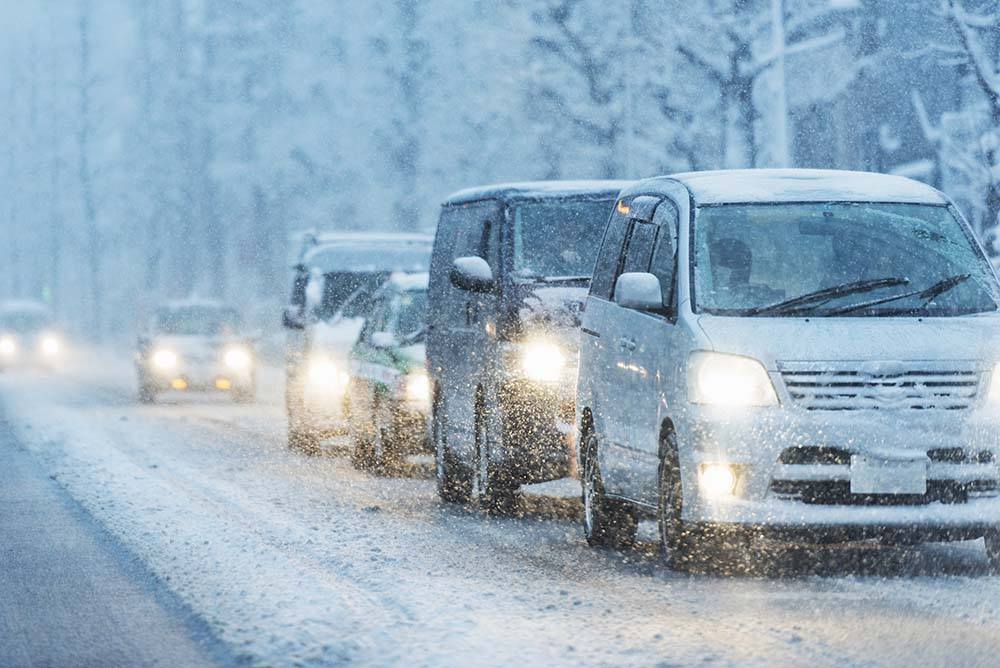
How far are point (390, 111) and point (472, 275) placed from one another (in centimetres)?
5318

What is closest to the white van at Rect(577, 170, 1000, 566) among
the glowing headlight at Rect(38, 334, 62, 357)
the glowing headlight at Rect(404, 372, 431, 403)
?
Answer: the glowing headlight at Rect(404, 372, 431, 403)

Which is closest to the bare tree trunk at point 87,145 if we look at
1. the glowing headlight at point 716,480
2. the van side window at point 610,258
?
the van side window at point 610,258

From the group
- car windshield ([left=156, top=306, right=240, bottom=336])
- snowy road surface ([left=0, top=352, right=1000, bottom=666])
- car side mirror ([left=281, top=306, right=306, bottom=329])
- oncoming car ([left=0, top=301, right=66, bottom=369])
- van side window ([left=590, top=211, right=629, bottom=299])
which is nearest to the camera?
snowy road surface ([left=0, top=352, right=1000, bottom=666])

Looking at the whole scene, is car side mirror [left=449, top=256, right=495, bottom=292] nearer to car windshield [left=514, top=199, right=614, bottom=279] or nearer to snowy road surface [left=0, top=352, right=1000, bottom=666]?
car windshield [left=514, top=199, right=614, bottom=279]

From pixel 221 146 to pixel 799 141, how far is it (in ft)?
138

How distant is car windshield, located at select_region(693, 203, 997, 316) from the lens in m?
10.7

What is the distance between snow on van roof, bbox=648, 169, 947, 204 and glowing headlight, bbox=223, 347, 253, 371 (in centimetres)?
2192

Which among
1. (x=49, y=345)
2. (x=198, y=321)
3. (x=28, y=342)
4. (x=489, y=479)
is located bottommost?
(x=49, y=345)

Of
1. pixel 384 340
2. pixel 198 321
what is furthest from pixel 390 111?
pixel 384 340

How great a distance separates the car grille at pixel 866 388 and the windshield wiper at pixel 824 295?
48 cm

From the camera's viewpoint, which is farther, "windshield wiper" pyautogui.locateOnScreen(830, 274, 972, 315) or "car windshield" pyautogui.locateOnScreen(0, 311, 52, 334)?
"car windshield" pyautogui.locateOnScreen(0, 311, 52, 334)

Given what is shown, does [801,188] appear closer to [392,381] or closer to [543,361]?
[543,361]

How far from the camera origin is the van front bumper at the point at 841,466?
32.9 feet

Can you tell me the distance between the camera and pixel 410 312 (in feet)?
61.6
